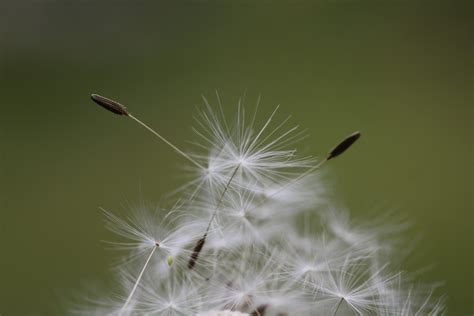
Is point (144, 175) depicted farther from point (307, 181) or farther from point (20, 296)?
point (307, 181)

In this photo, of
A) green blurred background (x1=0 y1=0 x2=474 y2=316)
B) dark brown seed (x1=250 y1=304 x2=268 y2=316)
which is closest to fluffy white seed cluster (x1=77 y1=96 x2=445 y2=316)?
dark brown seed (x1=250 y1=304 x2=268 y2=316)

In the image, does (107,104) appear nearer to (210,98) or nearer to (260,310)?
(260,310)

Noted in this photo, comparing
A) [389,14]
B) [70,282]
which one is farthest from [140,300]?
[389,14]

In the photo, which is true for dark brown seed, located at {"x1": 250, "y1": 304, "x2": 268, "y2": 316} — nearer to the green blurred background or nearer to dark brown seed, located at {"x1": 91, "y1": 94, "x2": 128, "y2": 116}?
dark brown seed, located at {"x1": 91, "y1": 94, "x2": 128, "y2": 116}

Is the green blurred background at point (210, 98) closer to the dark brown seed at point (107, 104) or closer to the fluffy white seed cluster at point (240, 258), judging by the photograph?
the fluffy white seed cluster at point (240, 258)

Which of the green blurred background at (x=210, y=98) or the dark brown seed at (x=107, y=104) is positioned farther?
the green blurred background at (x=210, y=98)

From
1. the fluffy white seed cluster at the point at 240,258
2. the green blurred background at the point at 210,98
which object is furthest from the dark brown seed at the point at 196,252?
the green blurred background at the point at 210,98

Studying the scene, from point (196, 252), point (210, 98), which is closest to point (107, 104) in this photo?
point (196, 252)
